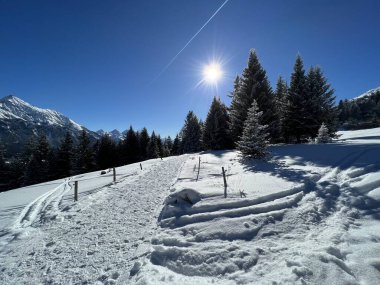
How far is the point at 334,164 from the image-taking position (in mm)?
12477

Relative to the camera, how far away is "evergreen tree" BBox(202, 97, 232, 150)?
129 ft

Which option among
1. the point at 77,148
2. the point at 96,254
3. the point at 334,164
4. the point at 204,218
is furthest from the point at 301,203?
the point at 77,148

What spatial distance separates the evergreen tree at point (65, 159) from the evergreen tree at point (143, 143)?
1931 cm

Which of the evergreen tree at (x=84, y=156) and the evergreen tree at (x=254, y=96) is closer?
the evergreen tree at (x=254, y=96)

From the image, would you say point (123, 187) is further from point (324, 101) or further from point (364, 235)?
point (324, 101)

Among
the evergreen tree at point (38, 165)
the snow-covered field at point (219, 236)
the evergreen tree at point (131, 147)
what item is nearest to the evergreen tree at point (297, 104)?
the snow-covered field at point (219, 236)

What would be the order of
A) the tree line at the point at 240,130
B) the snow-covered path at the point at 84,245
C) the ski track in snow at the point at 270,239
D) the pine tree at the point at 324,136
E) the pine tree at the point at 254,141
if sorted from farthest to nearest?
1. the tree line at the point at 240,130
2. the pine tree at the point at 324,136
3. the pine tree at the point at 254,141
4. the snow-covered path at the point at 84,245
5. the ski track in snow at the point at 270,239

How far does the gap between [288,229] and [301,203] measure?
2.12 m

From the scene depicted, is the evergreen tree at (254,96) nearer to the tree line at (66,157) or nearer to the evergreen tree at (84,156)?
the tree line at (66,157)

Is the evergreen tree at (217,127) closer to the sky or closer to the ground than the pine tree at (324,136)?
closer to the sky

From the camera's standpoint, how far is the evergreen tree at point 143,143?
60.4 meters

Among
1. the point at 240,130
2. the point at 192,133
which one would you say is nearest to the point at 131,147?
the point at 192,133

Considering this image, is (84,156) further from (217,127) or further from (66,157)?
(217,127)

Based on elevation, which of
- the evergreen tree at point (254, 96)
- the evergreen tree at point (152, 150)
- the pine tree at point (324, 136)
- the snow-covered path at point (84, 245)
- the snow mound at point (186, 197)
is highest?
the evergreen tree at point (254, 96)
